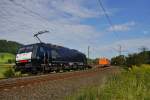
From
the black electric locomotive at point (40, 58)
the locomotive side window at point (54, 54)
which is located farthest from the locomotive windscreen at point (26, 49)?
the locomotive side window at point (54, 54)

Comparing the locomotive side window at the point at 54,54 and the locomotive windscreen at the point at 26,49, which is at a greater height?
the locomotive windscreen at the point at 26,49

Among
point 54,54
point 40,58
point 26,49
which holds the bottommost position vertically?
point 40,58

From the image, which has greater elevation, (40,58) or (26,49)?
(26,49)

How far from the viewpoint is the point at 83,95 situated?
36.5 ft

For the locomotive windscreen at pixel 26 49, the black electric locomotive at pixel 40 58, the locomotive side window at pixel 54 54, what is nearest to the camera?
the black electric locomotive at pixel 40 58

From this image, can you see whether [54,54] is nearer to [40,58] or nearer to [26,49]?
[40,58]

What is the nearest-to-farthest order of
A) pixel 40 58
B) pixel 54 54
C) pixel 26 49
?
pixel 40 58, pixel 26 49, pixel 54 54

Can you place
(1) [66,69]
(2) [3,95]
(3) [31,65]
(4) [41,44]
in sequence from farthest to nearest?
(1) [66,69] → (4) [41,44] → (3) [31,65] → (2) [3,95]

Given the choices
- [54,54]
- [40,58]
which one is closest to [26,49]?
[40,58]

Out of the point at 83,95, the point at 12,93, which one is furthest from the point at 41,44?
the point at 83,95

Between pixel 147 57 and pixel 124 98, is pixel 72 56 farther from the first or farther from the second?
pixel 147 57

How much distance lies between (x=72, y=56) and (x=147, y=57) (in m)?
33.3

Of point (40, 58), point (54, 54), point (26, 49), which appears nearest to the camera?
point (40, 58)

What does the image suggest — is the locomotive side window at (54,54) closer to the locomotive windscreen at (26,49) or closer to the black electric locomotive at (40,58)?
the black electric locomotive at (40,58)
